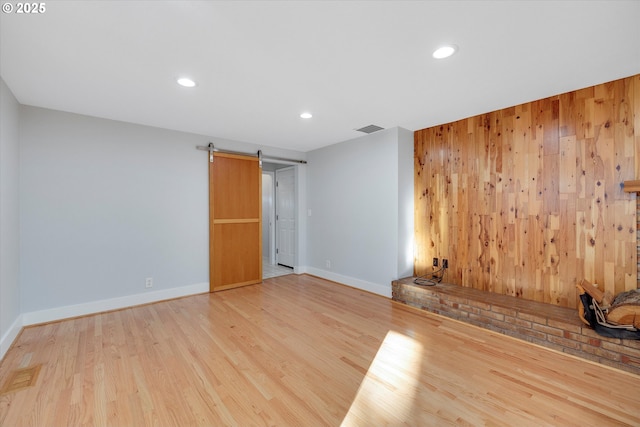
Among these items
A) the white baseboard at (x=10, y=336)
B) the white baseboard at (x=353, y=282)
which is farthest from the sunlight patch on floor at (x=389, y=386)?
the white baseboard at (x=10, y=336)

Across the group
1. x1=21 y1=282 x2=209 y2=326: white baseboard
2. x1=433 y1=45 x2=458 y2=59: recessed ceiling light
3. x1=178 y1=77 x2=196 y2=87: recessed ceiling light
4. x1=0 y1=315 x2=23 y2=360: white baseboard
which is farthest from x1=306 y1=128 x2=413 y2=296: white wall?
x1=0 y1=315 x2=23 y2=360: white baseboard

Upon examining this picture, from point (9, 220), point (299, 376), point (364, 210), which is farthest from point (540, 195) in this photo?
point (9, 220)

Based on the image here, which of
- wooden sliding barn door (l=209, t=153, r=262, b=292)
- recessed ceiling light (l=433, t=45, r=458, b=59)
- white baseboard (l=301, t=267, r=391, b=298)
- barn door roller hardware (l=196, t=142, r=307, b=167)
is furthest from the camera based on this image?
wooden sliding barn door (l=209, t=153, r=262, b=292)

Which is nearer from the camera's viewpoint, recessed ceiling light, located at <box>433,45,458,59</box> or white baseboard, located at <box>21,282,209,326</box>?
recessed ceiling light, located at <box>433,45,458,59</box>

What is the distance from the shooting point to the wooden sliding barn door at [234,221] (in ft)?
14.0

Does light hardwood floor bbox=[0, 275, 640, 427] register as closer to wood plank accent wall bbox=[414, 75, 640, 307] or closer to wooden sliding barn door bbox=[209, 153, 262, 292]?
wood plank accent wall bbox=[414, 75, 640, 307]

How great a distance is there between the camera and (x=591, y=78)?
241cm

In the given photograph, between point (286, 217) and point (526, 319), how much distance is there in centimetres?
447

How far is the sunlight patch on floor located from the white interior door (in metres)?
3.51

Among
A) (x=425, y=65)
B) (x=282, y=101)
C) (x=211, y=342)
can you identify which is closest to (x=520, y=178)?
(x=425, y=65)

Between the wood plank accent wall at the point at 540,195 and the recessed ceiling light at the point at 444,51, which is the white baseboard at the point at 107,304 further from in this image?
the recessed ceiling light at the point at 444,51

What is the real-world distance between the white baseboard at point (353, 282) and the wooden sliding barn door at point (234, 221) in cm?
109

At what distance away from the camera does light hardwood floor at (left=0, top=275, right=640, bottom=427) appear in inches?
65.7

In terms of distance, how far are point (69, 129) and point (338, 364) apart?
13.1ft
